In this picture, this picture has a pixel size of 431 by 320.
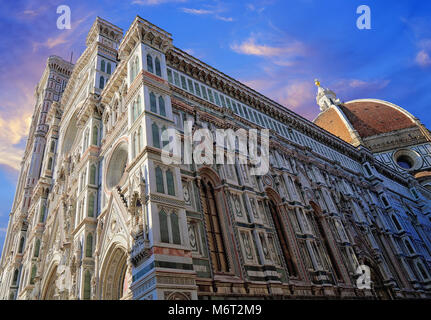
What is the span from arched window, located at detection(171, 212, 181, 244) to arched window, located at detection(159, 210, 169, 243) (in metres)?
0.28

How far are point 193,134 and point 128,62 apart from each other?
604 centimetres

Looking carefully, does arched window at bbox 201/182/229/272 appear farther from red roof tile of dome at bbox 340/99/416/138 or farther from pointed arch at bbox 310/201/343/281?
red roof tile of dome at bbox 340/99/416/138

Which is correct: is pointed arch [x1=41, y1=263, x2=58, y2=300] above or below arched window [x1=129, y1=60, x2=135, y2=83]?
below

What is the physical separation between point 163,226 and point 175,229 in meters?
0.56

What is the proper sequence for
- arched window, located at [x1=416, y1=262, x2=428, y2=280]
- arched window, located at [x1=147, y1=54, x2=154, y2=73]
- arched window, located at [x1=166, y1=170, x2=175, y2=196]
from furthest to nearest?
arched window, located at [x1=416, y1=262, x2=428, y2=280] < arched window, located at [x1=147, y1=54, x2=154, y2=73] < arched window, located at [x1=166, y1=170, x2=175, y2=196]

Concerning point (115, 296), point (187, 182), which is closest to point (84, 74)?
point (187, 182)

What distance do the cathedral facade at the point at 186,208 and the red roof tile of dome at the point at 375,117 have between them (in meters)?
34.1

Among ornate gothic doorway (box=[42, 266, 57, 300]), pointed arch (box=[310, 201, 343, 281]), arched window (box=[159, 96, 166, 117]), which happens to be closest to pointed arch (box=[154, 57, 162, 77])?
arched window (box=[159, 96, 166, 117])

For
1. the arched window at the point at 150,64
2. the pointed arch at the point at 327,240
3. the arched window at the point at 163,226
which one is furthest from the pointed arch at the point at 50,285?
the pointed arch at the point at 327,240

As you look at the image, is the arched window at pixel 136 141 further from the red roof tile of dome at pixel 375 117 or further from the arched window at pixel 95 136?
the red roof tile of dome at pixel 375 117

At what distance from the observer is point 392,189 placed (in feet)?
119

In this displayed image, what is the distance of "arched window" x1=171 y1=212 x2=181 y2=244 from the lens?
1195cm

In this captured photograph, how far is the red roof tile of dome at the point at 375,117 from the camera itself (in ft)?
205
